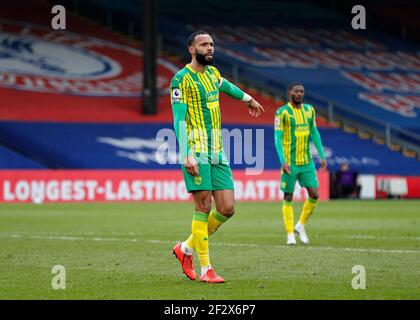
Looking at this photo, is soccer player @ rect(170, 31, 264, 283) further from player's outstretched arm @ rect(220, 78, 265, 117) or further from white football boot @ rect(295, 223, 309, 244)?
white football boot @ rect(295, 223, 309, 244)

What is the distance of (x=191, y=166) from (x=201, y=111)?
26.8 inches

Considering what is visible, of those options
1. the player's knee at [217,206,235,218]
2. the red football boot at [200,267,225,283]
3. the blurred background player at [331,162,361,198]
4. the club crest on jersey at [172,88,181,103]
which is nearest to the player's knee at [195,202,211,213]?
the player's knee at [217,206,235,218]

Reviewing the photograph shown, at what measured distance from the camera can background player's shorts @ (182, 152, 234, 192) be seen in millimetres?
9945

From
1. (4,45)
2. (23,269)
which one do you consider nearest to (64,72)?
(4,45)

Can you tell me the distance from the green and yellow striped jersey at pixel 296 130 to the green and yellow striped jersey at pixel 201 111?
552 cm

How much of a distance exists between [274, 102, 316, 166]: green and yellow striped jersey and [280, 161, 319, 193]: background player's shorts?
0.10 meters

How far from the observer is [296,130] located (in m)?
15.6

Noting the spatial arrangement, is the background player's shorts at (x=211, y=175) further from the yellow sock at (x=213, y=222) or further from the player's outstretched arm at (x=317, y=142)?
the player's outstretched arm at (x=317, y=142)

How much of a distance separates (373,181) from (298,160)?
18615 millimetres

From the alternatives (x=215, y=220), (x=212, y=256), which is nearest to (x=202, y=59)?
(x=215, y=220)

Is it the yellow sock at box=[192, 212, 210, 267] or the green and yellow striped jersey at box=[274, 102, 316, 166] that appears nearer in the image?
the yellow sock at box=[192, 212, 210, 267]

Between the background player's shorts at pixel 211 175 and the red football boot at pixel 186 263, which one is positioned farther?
the red football boot at pixel 186 263

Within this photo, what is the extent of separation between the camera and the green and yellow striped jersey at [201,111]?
10.1 m

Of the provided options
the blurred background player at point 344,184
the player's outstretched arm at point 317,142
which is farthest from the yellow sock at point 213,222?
the blurred background player at point 344,184
